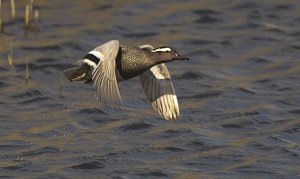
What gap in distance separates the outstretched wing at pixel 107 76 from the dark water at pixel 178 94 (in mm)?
1010

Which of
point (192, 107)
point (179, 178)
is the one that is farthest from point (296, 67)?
point (179, 178)

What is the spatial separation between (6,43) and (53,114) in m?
2.62

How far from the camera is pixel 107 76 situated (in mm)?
10070

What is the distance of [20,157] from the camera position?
36.6 ft

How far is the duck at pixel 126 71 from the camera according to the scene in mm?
10031

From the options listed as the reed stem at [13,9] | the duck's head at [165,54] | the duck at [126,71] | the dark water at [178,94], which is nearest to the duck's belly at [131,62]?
the duck at [126,71]

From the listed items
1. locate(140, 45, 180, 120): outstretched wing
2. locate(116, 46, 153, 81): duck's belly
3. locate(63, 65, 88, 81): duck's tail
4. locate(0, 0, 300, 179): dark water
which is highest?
locate(116, 46, 153, 81): duck's belly

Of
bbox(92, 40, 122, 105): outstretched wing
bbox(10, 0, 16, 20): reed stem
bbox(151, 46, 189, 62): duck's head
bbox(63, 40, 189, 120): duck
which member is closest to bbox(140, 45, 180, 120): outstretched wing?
bbox(63, 40, 189, 120): duck

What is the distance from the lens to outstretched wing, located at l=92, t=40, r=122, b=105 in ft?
32.2

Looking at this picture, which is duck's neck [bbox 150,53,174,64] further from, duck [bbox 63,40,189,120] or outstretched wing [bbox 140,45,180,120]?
outstretched wing [bbox 140,45,180,120]

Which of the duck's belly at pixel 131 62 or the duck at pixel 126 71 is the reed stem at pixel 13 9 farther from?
the duck's belly at pixel 131 62

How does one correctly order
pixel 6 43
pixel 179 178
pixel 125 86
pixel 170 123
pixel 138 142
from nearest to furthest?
pixel 179 178
pixel 138 142
pixel 170 123
pixel 125 86
pixel 6 43

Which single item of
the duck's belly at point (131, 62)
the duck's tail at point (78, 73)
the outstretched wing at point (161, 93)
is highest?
the duck's belly at point (131, 62)

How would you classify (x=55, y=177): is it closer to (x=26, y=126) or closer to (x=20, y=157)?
(x=20, y=157)
